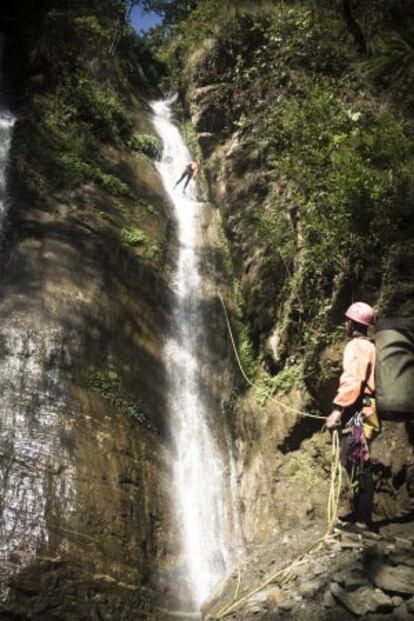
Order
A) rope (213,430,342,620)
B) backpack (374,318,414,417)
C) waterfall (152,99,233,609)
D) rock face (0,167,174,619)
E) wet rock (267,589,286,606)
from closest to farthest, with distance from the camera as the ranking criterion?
backpack (374,318,414,417)
wet rock (267,589,286,606)
rope (213,430,342,620)
rock face (0,167,174,619)
waterfall (152,99,233,609)

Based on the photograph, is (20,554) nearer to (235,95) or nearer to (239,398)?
(239,398)

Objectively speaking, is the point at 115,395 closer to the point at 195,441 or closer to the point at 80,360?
the point at 80,360

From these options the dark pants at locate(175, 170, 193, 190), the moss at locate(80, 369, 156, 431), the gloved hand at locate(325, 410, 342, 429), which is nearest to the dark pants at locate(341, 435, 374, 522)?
the gloved hand at locate(325, 410, 342, 429)

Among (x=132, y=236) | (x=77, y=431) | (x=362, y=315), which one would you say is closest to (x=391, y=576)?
(x=362, y=315)

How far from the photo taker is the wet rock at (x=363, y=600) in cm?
473

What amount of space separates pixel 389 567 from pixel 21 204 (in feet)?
32.6

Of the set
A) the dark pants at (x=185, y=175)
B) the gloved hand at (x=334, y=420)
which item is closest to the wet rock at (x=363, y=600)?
the gloved hand at (x=334, y=420)

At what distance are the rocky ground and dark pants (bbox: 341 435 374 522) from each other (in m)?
0.24

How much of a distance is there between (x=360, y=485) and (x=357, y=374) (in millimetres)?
1108

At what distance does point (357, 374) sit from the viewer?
5.80 metres

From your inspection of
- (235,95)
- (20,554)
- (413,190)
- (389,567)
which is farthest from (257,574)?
(235,95)

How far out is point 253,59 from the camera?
15547mm

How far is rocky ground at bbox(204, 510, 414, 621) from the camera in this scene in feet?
15.8

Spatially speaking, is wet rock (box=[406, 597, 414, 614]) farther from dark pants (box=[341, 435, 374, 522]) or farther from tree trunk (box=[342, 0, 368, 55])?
tree trunk (box=[342, 0, 368, 55])
